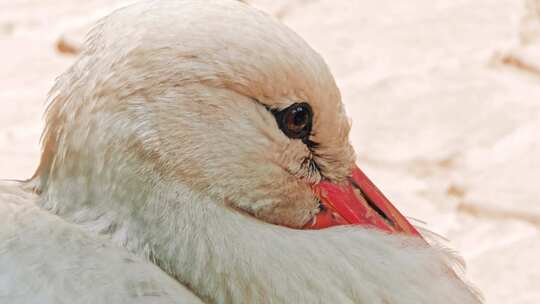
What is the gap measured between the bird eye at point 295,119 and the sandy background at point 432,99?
3.39ft

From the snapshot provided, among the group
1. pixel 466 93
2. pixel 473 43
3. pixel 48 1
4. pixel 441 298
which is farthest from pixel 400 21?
pixel 441 298

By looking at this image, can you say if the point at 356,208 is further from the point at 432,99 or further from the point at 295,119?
the point at 432,99

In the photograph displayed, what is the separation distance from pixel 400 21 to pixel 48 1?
1.28 meters

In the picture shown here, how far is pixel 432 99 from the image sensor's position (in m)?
3.40

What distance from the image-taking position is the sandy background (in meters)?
2.85

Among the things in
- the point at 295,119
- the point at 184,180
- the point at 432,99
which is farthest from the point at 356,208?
the point at 432,99

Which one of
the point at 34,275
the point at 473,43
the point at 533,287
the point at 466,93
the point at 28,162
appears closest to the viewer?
the point at 34,275

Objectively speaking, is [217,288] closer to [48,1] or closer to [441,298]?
[441,298]

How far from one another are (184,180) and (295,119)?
0.63ft

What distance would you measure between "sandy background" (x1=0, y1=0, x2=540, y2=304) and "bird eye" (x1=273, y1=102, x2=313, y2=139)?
1035 millimetres

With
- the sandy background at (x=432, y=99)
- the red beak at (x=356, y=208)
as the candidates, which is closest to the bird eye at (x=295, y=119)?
the red beak at (x=356, y=208)

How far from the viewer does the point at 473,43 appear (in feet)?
12.2

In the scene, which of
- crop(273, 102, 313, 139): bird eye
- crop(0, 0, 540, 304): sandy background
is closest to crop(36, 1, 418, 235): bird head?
crop(273, 102, 313, 139): bird eye

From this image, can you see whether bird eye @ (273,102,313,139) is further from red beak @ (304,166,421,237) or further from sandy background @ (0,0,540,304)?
sandy background @ (0,0,540,304)
